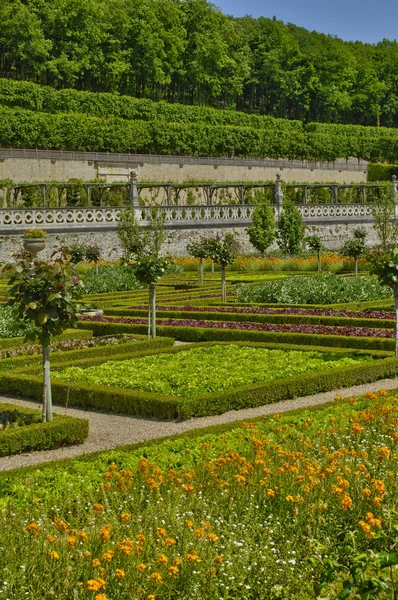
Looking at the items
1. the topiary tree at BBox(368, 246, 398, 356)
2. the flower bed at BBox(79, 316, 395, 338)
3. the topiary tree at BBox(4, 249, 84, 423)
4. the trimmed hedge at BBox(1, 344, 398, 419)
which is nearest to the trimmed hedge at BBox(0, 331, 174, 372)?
the trimmed hedge at BBox(1, 344, 398, 419)

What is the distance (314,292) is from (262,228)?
60.3ft

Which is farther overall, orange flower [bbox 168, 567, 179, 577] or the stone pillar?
the stone pillar

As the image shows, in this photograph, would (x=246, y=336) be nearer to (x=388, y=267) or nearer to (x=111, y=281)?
(x=388, y=267)

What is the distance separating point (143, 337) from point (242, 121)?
169ft

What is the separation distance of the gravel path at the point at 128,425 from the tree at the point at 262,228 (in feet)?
85.4

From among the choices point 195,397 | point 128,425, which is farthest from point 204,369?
point 128,425

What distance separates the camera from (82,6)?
56.6m

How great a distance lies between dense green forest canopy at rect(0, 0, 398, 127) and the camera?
183ft

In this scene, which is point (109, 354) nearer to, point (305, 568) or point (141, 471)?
point (141, 471)

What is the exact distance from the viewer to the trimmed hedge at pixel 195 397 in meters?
10.7

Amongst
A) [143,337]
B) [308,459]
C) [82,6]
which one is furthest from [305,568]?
[82,6]

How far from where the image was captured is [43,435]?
366 inches

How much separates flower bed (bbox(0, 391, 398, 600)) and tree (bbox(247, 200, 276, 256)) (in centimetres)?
2996

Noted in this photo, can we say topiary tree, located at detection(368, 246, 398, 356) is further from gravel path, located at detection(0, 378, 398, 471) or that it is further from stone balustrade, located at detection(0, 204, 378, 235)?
stone balustrade, located at detection(0, 204, 378, 235)
